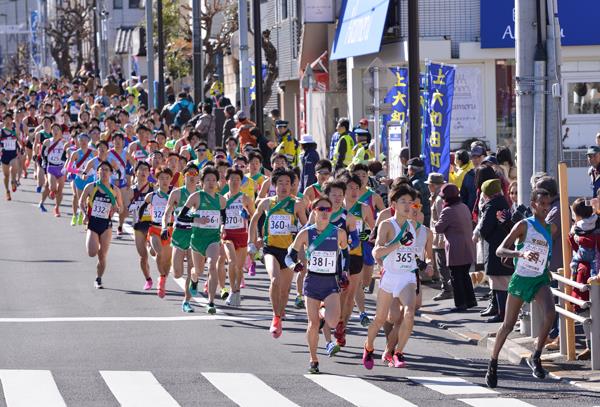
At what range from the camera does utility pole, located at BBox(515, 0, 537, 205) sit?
15383 mm

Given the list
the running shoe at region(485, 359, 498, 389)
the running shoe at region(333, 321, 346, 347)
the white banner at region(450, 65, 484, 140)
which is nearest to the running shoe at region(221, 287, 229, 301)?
the running shoe at region(333, 321, 346, 347)

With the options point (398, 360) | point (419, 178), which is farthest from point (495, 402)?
point (419, 178)

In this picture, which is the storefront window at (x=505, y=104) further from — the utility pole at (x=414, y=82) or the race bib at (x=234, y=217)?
the race bib at (x=234, y=217)

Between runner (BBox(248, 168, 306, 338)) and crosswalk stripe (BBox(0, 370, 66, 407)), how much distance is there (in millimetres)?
3432

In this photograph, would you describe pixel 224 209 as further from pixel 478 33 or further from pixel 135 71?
pixel 135 71

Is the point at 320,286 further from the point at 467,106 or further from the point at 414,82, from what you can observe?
the point at 467,106

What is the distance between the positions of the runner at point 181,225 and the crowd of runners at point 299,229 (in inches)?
0.7

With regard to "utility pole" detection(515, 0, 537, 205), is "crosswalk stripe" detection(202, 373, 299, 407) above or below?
below

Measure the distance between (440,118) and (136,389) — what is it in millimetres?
9828

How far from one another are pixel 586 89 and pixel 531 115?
14435mm

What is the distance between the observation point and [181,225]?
61.6ft

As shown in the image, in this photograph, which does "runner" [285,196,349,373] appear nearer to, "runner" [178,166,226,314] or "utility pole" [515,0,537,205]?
"utility pole" [515,0,537,205]

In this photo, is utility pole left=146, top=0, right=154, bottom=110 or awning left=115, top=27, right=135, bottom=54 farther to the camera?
awning left=115, top=27, right=135, bottom=54

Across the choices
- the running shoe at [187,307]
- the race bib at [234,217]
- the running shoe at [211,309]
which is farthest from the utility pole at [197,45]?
the running shoe at [211,309]
